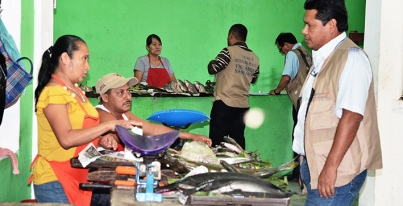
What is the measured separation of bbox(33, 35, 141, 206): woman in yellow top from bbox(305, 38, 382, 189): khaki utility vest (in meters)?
1.18

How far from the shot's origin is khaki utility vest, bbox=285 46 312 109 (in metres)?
9.33

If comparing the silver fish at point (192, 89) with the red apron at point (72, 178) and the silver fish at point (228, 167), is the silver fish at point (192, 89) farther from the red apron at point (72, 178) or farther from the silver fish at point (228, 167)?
the silver fish at point (228, 167)

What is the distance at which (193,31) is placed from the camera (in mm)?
11789

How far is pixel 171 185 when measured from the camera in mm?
3387

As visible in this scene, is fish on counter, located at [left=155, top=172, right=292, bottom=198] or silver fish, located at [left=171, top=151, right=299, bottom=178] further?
silver fish, located at [left=171, top=151, right=299, bottom=178]

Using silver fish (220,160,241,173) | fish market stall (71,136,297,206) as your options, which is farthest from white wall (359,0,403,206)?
silver fish (220,160,241,173)

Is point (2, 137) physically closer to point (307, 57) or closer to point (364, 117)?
point (364, 117)

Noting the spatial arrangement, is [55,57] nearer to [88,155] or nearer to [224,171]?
[88,155]

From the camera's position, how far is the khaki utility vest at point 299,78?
933cm

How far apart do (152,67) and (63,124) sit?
632cm

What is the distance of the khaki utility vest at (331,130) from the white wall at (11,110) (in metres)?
2.37

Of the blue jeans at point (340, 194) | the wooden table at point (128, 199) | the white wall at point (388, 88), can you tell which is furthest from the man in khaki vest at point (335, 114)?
the white wall at point (388, 88)

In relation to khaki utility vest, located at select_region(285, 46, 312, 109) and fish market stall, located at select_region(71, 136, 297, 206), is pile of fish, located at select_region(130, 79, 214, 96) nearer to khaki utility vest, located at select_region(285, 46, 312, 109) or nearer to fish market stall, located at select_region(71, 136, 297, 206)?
khaki utility vest, located at select_region(285, 46, 312, 109)

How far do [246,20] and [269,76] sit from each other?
3.86 ft
